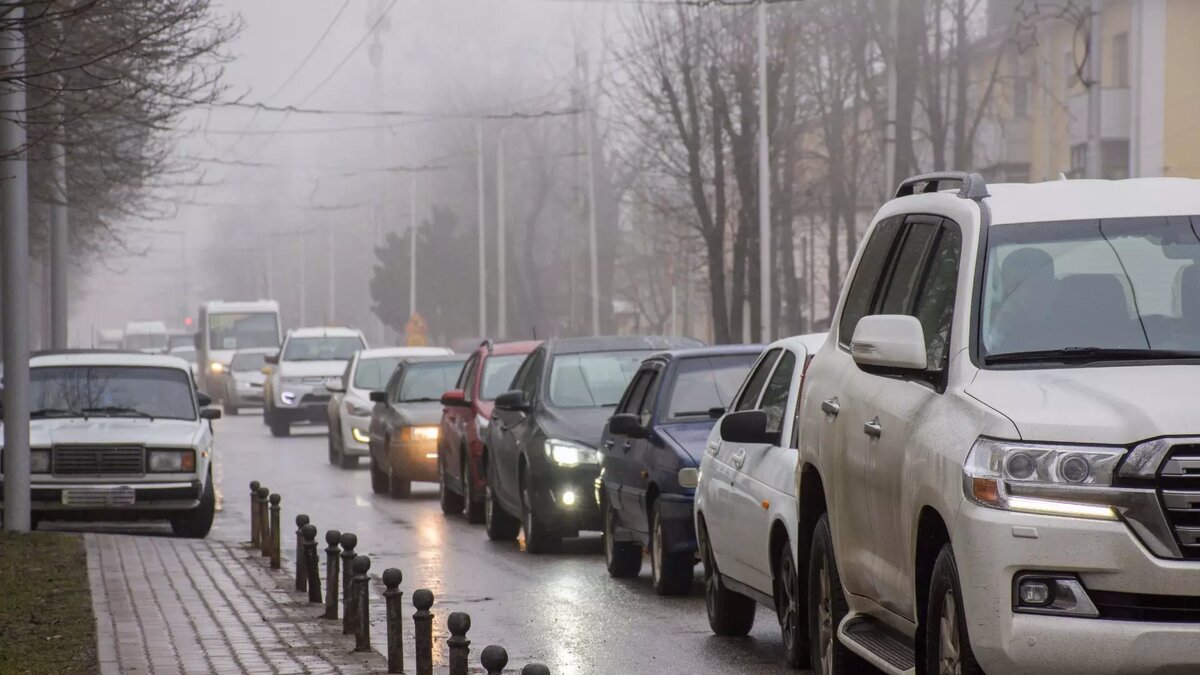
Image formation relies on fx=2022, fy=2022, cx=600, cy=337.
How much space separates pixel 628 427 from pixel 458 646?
18.2 feet

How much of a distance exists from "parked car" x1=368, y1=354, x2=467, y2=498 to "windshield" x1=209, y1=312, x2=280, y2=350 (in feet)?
112

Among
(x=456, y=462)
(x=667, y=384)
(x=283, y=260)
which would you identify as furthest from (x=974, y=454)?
(x=283, y=260)

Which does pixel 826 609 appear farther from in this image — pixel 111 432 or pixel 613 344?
pixel 111 432

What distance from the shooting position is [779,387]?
438 inches

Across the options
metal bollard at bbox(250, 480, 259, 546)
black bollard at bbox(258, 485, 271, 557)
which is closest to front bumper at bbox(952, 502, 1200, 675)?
black bollard at bbox(258, 485, 271, 557)

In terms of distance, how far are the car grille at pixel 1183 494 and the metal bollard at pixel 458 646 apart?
322 cm

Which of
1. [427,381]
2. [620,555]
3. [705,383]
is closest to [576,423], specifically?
[620,555]

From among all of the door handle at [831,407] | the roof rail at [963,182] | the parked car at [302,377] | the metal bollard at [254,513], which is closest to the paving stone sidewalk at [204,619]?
the metal bollard at [254,513]

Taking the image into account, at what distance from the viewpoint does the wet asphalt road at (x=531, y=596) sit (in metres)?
10.5

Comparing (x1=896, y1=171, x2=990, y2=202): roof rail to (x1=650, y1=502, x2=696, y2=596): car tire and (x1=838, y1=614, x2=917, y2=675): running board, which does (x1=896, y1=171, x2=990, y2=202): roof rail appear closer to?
(x1=838, y1=614, x2=917, y2=675): running board

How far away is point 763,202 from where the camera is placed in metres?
41.8

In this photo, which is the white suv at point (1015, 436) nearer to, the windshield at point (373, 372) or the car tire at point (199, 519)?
the car tire at point (199, 519)

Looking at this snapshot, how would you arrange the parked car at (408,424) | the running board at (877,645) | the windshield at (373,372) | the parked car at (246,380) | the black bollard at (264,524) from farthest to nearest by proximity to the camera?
1. the parked car at (246,380)
2. the windshield at (373,372)
3. the parked car at (408,424)
4. the black bollard at (264,524)
5. the running board at (877,645)

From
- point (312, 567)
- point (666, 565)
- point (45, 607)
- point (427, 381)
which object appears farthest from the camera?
point (427, 381)
